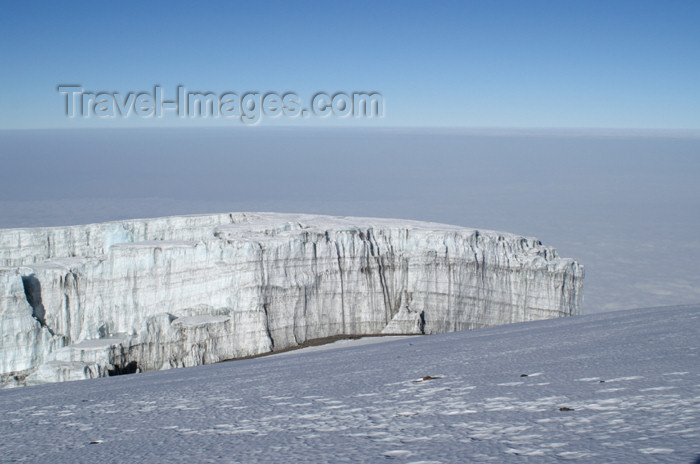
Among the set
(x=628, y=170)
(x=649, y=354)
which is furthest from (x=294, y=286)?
(x=628, y=170)

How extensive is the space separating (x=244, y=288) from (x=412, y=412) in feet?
50.6

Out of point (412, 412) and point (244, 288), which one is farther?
point (244, 288)

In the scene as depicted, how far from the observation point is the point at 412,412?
21.7 ft

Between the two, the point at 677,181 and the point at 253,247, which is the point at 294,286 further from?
the point at 677,181

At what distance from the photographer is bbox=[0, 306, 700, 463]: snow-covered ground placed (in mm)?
5152

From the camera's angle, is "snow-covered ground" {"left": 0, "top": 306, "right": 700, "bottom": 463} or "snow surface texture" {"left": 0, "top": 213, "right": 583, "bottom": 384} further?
"snow surface texture" {"left": 0, "top": 213, "right": 583, "bottom": 384}

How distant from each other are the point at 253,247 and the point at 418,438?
1653 centimetres

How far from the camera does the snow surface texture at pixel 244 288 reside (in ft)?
66.5

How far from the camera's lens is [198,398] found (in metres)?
8.69

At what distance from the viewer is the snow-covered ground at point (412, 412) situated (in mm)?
5152

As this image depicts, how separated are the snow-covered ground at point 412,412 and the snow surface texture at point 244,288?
31.1ft

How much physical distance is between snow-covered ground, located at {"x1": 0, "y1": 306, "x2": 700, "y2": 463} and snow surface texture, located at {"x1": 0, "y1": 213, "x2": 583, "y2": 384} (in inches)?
373

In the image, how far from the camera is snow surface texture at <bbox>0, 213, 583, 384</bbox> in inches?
798

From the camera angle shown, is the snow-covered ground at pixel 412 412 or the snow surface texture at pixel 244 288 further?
the snow surface texture at pixel 244 288
